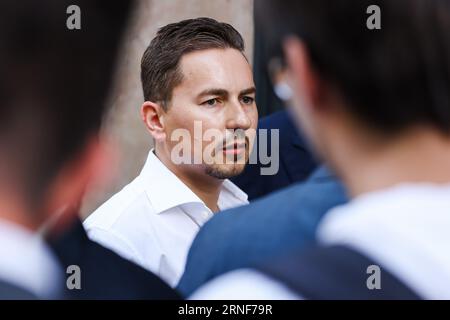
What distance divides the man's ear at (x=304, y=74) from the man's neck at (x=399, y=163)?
7cm

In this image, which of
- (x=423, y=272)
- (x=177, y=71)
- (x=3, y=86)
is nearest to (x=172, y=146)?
(x=177, y=71)

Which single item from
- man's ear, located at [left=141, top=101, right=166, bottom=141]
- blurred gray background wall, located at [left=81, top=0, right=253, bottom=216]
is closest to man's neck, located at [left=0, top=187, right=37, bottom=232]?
blurred gray background wall, located at [left=81, top=0, right=253, bottom=216]

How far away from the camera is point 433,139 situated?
0.83 meters

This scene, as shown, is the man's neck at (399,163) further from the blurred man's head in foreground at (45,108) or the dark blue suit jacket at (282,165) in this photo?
the dark blue suit jacket at (282,165)

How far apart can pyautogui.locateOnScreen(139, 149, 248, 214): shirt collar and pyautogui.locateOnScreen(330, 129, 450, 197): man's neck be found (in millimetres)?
824

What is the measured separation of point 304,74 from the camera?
0.84 metres

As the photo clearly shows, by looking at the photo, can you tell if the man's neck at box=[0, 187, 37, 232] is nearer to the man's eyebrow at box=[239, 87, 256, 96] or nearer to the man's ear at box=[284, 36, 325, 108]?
the man's ear at box=[284, 36, 325, 108]

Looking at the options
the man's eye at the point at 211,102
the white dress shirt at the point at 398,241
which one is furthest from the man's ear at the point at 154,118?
the white dress shirt at the point at 398,241

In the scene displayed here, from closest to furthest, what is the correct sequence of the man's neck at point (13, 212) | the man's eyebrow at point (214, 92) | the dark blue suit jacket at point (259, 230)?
the man's neck at point (13, 212), the dark blue suit jacket at point (259, 230), the man's eyebrow at point (214, 92)

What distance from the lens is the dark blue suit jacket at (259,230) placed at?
1146 millimetres

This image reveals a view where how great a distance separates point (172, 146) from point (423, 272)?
970mm
